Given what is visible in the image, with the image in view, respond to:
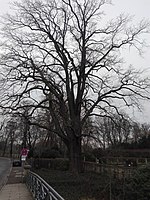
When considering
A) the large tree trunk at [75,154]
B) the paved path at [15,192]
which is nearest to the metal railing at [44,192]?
the paved path at [15,192]

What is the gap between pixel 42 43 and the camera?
102ft

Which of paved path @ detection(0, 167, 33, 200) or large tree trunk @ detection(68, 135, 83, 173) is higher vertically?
large tree trunk @ detection(68, 135, 83, 173)

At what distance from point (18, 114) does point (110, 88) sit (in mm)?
8672

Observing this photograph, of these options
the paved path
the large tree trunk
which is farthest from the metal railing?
the large tree trunk

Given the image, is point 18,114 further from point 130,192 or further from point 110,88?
point 130,192

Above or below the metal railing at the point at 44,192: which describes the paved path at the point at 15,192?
below

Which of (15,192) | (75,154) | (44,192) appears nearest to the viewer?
(44,192)

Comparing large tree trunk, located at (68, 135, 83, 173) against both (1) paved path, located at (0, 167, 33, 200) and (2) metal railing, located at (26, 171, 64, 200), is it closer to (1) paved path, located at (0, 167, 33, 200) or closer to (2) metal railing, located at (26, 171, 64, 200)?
(1) paved path, located at (0, 167, 33, 200)

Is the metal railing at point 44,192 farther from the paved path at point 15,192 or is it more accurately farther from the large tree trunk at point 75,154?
the large tree trunk at point 75,154

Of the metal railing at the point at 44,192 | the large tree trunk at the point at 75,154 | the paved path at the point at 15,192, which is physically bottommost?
the paved path at the point at 15,192

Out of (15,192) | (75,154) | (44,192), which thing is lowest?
(15,192)

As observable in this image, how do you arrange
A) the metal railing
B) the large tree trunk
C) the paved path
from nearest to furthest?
the metal railing
the paved path
the large tree trunk

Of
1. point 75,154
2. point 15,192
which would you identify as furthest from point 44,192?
point 75,154

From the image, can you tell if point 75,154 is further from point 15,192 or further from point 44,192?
point 44,192
